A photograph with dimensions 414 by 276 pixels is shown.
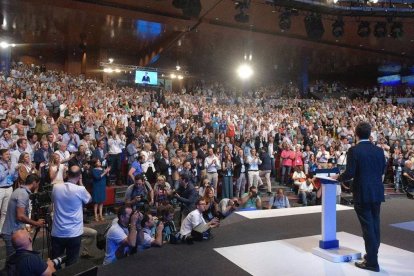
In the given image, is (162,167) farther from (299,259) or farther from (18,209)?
(299,259)

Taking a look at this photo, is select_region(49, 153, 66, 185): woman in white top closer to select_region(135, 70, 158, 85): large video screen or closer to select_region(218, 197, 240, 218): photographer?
select_region(218, 197, 240, 218): photographer

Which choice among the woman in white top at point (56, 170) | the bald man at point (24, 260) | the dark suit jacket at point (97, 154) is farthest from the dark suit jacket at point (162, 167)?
the bald man at point (24, 260)

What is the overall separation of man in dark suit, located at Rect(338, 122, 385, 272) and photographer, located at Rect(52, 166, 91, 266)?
2.56 metres

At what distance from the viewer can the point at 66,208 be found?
3662mm

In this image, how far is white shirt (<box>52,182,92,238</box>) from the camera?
12.0 ft

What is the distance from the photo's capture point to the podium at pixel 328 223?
12.1 ft

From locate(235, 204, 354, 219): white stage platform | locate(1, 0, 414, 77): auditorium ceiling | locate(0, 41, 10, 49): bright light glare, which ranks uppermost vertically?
locate(1, 0, 414, 77): auditorium ceiling

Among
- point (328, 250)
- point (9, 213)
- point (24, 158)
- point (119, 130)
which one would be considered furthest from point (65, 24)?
point (328, 250)

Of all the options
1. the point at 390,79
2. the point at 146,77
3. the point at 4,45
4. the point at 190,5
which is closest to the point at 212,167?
the point at 190,5

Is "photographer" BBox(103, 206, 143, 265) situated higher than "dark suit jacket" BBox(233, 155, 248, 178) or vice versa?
"dark suit jacket" BBox(233, 155, 248, 178)

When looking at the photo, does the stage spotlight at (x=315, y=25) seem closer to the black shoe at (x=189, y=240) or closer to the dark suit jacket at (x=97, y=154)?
the dark suit jacket at (x=97, y=154)

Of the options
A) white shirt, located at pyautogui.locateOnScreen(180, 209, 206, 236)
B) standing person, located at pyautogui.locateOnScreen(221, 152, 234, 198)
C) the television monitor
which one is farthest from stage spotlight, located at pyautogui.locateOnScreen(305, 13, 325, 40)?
the television monitor

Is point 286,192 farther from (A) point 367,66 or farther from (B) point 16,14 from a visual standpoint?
(A) point 367,66

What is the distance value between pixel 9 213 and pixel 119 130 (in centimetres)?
505
